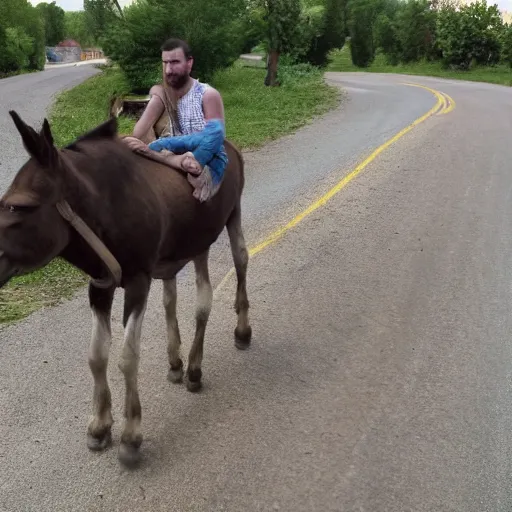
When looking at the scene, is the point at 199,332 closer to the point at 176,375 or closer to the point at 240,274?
the point at 176,375

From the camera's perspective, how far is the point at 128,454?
3.62m

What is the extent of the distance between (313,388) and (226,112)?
1605 centimetres

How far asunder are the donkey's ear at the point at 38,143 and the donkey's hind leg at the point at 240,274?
7.04ft

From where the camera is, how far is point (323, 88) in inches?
1011

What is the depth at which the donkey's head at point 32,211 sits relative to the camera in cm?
288

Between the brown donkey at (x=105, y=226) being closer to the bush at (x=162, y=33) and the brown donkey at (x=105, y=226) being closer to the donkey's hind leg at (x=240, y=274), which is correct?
the donkey's hind leg at (x=240, y=274)

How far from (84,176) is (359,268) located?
438 centimetres

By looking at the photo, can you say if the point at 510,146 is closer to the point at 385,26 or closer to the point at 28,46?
the point at 28,46

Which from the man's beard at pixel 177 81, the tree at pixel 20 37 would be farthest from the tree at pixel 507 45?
the man's beard at pixel 177 81

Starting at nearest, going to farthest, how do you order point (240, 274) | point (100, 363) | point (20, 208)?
1. point (20, 208)
2. point (100, 363)
3. point (240, 274)

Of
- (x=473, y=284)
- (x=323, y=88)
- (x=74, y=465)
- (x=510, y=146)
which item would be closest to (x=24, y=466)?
(x=74, y=465)

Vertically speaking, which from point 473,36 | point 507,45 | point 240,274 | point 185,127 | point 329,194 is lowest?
point 329,194

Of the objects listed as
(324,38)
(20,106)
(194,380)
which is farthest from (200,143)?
(324,38)

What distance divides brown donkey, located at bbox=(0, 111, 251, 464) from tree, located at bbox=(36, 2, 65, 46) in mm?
94180
